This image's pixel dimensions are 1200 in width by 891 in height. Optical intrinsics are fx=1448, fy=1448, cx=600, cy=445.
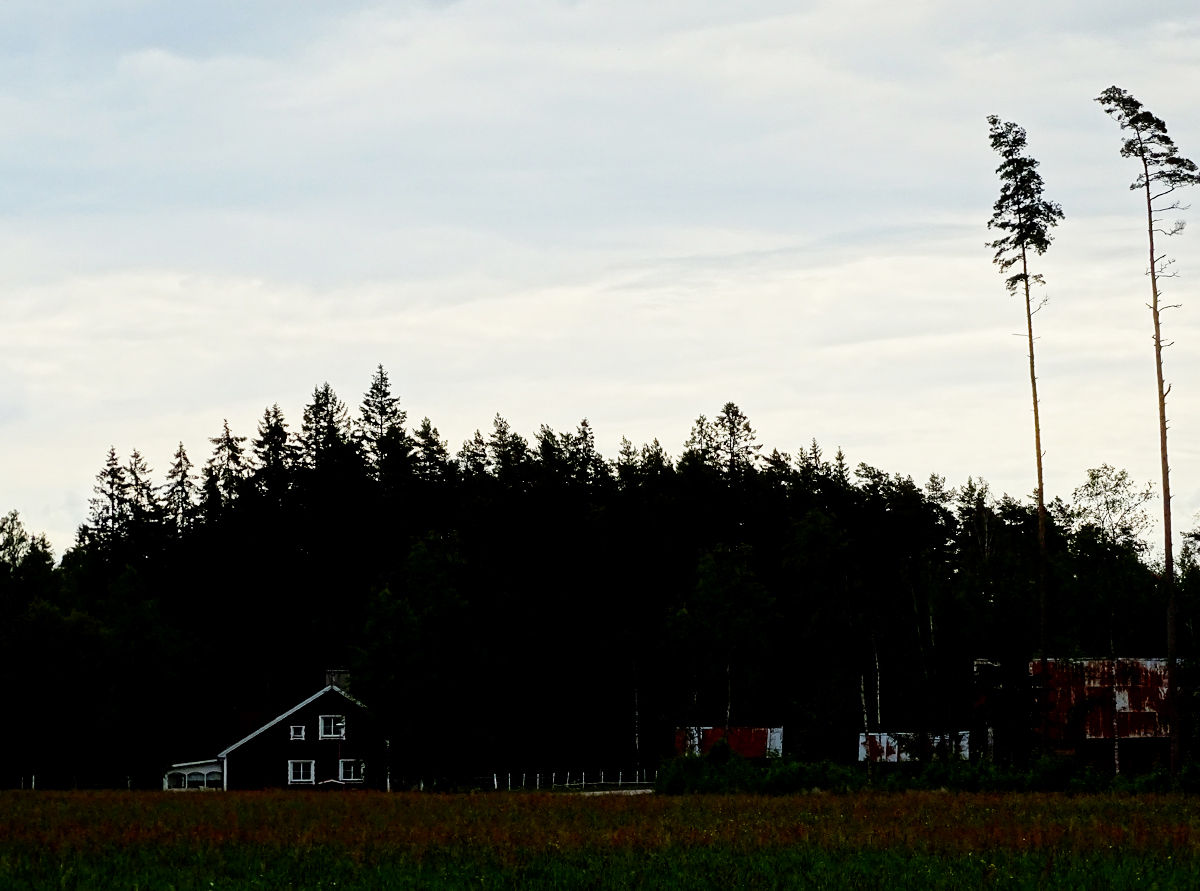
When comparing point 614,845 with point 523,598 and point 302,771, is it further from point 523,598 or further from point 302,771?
point 523,598

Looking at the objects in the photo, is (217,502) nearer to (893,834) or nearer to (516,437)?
(516,437)

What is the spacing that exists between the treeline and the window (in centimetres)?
667

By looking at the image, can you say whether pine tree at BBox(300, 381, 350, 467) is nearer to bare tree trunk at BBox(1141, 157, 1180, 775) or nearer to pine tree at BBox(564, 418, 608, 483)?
pine tree at BBox(564, 418, 608, 483)

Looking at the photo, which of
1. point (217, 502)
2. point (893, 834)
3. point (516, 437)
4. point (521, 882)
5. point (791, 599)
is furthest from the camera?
point (516, 437)

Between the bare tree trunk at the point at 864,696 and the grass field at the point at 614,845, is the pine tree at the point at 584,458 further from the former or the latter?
the grass field at the point at 614,845

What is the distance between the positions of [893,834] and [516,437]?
10417 centimetres

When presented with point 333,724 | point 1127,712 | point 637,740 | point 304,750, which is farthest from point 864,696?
point 304,750

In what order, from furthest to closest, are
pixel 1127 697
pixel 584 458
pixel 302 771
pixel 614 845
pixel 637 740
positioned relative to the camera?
pixel 584 458
pixel 637 740
pixel 302 771
pixel 1127 697
pixel 614 845

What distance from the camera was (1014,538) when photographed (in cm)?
12306

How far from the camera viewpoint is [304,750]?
273 ft

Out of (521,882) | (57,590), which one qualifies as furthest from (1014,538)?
(521,882)

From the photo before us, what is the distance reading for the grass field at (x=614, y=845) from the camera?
20.4m

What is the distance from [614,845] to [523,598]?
74.8 meters

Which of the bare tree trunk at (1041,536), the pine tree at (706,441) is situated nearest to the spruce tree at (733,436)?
the pine tree at (706,441)
